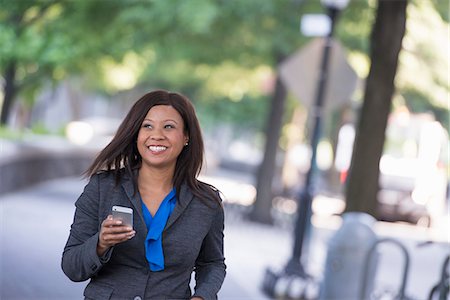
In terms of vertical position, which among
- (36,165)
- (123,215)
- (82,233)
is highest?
(123,215)

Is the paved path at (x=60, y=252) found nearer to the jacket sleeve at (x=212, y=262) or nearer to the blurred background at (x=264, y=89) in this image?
the blurred background at (x=264, y=89)

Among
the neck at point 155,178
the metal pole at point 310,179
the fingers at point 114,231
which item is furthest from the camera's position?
the metal pole at point 310,179

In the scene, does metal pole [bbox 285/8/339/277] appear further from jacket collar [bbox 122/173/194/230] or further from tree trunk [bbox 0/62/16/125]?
tree trunk [bbox 0/62/16/125]

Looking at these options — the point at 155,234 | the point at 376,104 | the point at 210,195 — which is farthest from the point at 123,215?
the point at 376,104

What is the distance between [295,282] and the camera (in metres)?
12.4

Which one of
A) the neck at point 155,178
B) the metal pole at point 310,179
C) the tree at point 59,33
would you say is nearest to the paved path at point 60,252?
the metal pole at point 310,179

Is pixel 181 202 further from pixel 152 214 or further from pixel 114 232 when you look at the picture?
pixel 114 232

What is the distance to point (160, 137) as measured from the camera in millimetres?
4020

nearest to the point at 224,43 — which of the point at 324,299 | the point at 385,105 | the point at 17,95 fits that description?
the point at 17,95

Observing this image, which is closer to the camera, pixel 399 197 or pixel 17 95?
pixel 17 95

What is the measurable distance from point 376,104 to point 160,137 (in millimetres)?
8383

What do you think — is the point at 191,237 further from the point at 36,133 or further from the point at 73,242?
the point at 36,133

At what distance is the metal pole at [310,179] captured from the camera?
1275 centimetres

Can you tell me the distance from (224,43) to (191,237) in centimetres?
1766
